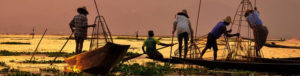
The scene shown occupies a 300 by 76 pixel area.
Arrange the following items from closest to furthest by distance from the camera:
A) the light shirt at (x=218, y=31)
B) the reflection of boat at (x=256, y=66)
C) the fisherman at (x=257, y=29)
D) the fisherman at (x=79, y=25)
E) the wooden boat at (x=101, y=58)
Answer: the wooden boat at (x=101, y=58)
the reflection of boat at (x=256, y=66)
the light shirt at (x=218, y=31)
the fisherman at (x=257, y=29)
the fisherman at (x=79, y=25)

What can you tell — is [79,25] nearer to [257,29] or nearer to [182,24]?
[182,24]

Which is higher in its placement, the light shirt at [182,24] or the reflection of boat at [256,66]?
the light shirt at [182,24]

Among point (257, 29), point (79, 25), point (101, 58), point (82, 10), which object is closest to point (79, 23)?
point (79, 25)

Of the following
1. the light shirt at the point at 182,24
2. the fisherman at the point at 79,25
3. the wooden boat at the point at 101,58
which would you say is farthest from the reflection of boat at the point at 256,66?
the fisherman at the point at 79,25

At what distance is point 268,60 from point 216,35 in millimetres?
1956

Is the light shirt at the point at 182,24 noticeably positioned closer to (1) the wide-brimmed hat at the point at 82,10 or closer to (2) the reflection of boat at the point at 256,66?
(2) the reflection of boat at the point at 256,66

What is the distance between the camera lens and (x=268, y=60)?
36.9ft

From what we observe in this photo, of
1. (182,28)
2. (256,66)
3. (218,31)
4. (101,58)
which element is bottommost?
(256,66)

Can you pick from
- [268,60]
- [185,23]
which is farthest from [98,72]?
[268,60]

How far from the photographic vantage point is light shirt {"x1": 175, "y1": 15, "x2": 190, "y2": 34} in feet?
41.9

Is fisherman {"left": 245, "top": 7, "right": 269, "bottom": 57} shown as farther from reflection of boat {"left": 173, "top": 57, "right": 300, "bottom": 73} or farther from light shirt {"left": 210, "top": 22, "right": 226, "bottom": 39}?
reflection of boat {"left": 173, "top": 57, "right": 300, "bottom": 73}

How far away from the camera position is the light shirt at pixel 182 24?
12.8 metres

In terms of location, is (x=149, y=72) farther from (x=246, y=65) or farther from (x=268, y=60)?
(x=268, y=60)

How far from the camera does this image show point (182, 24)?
12.8 meters
